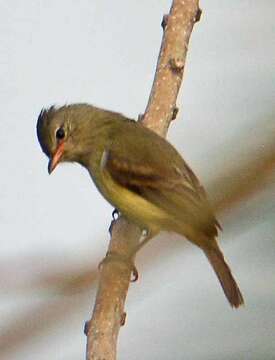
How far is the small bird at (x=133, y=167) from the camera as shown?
7.68 ft

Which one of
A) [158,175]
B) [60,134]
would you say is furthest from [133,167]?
[60,134]

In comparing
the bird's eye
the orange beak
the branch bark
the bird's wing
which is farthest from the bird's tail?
the bird's eye

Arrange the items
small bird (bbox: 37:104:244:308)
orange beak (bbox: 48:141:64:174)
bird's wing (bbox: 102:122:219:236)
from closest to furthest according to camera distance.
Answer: small bird (bbox: 37:104:244:308)
bird's wing (bbox: 102:122:219:236)
orange beak (bbox: 48:141:64:174)

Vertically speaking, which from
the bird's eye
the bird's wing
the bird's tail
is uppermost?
the bird's eye

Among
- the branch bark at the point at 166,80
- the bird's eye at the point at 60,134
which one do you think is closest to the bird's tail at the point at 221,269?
the branch bark at the point at 166,80

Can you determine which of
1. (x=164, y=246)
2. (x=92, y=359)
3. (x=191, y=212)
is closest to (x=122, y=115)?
(x=191, y=212)

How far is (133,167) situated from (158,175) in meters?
0.11

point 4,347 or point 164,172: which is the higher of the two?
point 164,172

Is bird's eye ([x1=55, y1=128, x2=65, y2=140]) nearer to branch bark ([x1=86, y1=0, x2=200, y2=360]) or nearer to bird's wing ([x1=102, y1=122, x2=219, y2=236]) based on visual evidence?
bird's wing ([x1=102, y1=122, x2=219, y2=236])

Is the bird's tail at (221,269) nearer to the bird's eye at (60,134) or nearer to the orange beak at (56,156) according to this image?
the orange beak at (56,156)

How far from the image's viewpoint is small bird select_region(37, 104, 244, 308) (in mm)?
2340

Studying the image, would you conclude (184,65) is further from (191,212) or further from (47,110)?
(47,110)

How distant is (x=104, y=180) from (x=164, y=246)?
1.63 metres

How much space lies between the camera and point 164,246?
1185 millimetres
